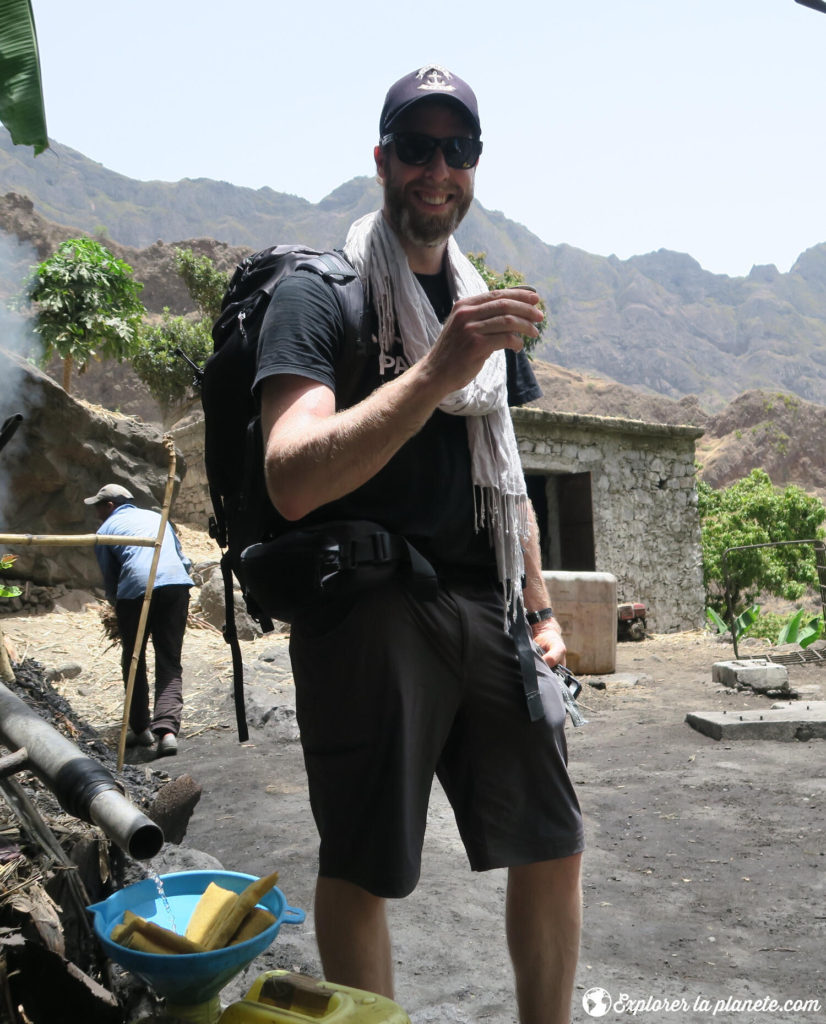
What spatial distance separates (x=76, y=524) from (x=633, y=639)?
23.0 ft

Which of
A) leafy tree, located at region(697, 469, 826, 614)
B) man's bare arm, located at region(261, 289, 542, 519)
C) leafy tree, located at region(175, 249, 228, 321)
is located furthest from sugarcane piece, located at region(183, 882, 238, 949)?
leafy tree, located at region(175, 249, 228, 321)

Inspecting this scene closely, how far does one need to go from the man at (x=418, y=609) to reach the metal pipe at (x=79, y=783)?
0.42m

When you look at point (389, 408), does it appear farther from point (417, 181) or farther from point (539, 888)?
point (539, 888)

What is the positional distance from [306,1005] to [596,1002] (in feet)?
4.56

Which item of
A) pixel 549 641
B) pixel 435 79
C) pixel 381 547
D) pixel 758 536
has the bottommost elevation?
pixel 758 536

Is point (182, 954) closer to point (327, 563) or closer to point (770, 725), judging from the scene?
point (327, 563)

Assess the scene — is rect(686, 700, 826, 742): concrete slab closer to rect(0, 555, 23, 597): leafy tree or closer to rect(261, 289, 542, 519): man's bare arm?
rect(0, 555, 23, 597): leafy tree

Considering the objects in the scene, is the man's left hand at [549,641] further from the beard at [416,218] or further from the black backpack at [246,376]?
the beard at [416,218]

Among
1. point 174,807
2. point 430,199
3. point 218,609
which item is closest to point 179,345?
point 218,609

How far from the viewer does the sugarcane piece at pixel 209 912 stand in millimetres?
1629

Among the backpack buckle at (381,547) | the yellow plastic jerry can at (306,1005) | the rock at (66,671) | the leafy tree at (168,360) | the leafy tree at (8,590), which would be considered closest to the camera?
the yellow plastic jerry can at (306,1005)

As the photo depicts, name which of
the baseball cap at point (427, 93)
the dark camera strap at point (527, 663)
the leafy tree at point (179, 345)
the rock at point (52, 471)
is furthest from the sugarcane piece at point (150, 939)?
the leafy tree at point (179, 345)

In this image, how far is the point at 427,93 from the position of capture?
1718 mm

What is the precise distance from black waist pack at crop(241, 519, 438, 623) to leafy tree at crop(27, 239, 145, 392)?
12.9 meters
